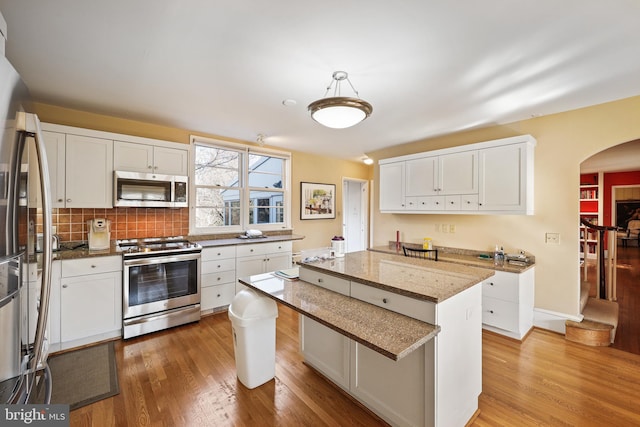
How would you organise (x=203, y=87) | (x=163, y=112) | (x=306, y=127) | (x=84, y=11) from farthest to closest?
(x=306, y=127) → (x=163, y=112) → (x=203, y=87) → (x=84, y=11)

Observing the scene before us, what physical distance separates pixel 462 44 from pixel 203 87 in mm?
2132

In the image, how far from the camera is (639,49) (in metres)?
1.84

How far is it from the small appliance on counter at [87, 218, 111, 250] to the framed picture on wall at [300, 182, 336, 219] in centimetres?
290

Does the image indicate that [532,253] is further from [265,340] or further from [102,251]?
[102,251]

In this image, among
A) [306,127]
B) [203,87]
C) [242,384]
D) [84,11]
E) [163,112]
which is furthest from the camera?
[306,127]

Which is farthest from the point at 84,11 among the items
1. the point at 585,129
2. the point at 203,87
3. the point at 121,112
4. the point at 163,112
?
the point at 585,129

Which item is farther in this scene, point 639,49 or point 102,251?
point 102,251

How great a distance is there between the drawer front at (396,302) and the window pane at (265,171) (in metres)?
3.19

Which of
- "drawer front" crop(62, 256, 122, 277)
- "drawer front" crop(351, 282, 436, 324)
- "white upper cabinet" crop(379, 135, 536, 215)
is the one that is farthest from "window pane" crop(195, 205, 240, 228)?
"drawer front" crop(351, 282, 436, 324)

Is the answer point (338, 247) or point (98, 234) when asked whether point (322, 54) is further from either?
point (98, 234)

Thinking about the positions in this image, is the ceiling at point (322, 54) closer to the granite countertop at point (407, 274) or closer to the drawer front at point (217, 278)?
the granite countertop at point (407, 274)

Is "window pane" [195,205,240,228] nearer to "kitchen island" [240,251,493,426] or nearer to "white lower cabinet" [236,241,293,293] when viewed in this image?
"white lower cabinet" [236,241,293,293]

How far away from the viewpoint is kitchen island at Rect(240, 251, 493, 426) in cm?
143

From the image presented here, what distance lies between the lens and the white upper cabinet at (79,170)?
2.69 m
